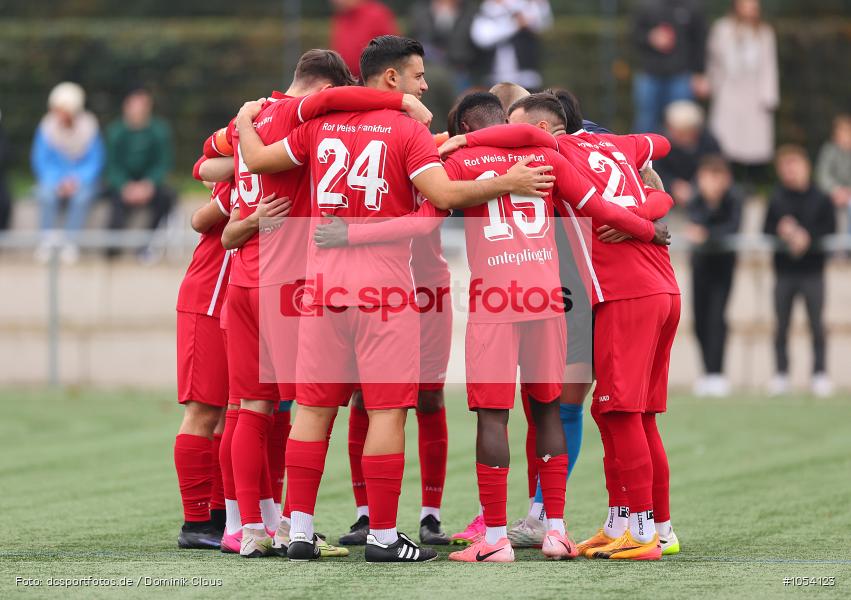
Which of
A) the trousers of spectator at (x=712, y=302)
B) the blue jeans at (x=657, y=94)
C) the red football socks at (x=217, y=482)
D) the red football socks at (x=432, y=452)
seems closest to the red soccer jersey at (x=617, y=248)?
the red football socks at (x=432, y=452)

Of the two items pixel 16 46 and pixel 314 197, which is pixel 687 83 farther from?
pixel 314 197

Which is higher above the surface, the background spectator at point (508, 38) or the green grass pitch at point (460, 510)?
the background spectator at point (508, 38)

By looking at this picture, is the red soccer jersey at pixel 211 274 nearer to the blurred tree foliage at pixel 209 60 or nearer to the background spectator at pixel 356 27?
the background spectator at pixel 356 27

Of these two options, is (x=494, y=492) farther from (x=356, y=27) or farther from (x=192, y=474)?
(x=356, y=27)

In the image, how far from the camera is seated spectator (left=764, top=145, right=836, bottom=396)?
15039mm

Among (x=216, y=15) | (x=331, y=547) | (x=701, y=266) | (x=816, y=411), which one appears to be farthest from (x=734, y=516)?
(x=216, y=15)

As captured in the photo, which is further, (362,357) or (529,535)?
(529,535)

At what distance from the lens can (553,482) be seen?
7.15m

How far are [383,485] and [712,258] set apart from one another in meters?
9.00

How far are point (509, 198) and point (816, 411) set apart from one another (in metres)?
7.63

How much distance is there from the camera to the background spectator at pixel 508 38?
16609 millimetres

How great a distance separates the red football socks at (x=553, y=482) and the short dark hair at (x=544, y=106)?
1.69 m

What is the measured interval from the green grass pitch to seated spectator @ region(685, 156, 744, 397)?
63 centimetres

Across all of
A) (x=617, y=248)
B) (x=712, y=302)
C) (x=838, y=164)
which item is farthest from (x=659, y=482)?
(x=838, y=164)
